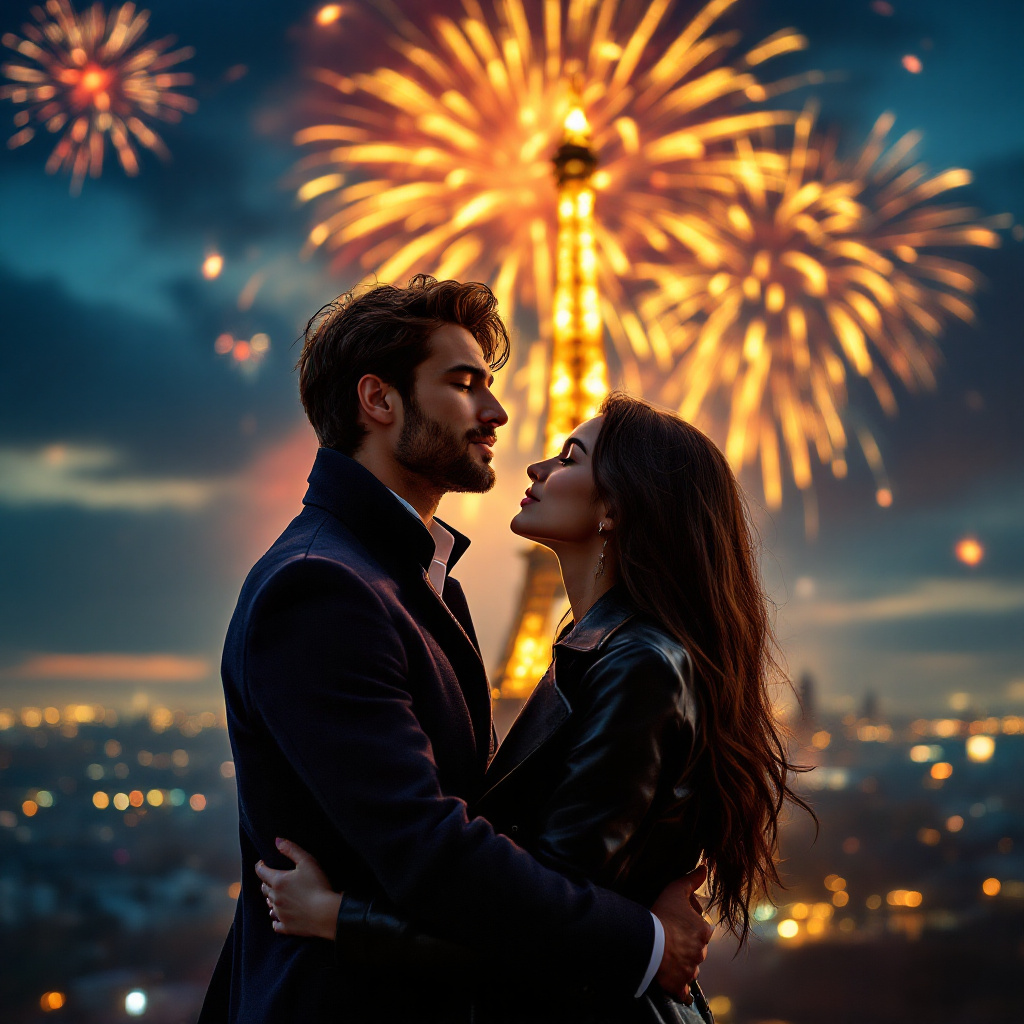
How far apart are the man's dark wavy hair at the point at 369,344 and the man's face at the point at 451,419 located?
0.14 ft

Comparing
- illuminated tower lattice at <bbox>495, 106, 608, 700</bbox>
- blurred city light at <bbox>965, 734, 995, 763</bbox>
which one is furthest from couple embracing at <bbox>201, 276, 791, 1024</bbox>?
blurred city light at <bbox>965, 734, 995, 763</bbox>

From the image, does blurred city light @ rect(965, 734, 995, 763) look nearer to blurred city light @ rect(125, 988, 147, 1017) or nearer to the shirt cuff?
blurred city light @ rect(125, 988, 147, 1017)

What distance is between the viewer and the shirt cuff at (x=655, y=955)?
7.52 feet

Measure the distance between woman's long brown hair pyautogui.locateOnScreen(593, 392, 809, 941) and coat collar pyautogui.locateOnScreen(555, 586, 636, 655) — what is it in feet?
0.17

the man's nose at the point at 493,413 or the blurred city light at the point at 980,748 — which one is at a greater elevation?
the man's nose at the point at 493,413

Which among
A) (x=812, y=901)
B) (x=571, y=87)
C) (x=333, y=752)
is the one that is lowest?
(x=812, y=901)

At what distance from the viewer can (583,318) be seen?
69.9 feet

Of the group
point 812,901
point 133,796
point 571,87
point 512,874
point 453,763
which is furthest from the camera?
point 812,901

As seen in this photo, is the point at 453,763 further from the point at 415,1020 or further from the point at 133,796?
the point at 133,796

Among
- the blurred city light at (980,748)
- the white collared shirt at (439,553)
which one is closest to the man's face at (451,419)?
the white collared shirt at (439,553)

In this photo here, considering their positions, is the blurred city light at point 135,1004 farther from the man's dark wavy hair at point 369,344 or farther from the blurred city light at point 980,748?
the blurred city light at point 980,748

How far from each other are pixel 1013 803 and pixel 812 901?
8.31 metres

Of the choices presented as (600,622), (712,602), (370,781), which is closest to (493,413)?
(600,622)

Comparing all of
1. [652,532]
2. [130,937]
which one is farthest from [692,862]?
[130,937]
